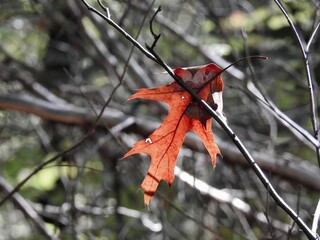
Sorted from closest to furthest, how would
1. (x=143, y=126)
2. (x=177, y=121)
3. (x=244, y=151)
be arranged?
(x=244, y=151), (x=177, y=121), (x=143, y=126)

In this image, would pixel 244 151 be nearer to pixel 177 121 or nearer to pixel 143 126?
pixel 177 121

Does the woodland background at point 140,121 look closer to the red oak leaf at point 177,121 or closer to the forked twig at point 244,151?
the red oak leaf at point 177,121

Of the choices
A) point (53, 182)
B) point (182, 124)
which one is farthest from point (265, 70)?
point (182, 124)

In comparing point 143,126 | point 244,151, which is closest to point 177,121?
point 244,151

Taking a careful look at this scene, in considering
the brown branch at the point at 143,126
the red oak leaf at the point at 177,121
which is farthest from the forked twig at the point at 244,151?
the brown branch at the point at 143,126

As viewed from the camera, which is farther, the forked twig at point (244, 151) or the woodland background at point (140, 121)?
the woodland background at point (140, 121)

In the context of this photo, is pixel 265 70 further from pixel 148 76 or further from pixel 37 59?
pixel 37 59

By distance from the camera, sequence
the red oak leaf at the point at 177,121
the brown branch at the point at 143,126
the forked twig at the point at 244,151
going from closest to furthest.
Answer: the forked twig at the point at 244,151, the red oak leaf at the point at 177,121, the brown branch at the point at 143,126

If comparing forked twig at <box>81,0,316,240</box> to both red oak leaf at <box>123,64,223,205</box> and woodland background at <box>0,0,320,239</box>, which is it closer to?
red oak leaf at <box>123,64,223,205</box>
